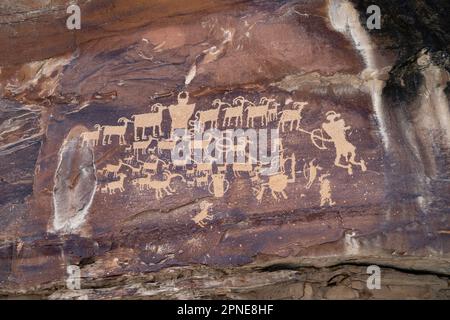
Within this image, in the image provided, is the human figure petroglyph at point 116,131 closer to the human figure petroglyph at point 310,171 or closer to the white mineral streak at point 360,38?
the human figure petroglyph at point 310,171

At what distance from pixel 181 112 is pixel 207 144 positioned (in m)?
0.34

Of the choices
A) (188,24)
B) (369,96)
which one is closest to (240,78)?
(188,24)

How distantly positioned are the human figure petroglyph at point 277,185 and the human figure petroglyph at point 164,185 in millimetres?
566

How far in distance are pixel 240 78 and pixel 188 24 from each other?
597 mm

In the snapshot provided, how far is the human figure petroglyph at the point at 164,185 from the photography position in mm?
4195

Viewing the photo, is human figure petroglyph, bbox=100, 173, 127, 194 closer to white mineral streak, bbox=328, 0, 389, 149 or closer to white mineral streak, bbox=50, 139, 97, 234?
white mineral streak, bbox=50, 139, 97, 234

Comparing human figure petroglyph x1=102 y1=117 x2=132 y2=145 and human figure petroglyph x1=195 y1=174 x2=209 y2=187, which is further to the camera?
human figure petroglyph x1=102 y1=117 x2=132 y2=145

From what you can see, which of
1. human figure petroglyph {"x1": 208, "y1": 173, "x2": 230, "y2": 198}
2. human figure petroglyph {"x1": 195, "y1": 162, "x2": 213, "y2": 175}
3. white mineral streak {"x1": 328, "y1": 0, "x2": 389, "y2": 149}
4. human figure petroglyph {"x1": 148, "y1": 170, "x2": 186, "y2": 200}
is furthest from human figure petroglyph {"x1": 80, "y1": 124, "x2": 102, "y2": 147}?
white mineral streak {"x1": 328, "y1": 0, "x2": 389, "y2": 149}

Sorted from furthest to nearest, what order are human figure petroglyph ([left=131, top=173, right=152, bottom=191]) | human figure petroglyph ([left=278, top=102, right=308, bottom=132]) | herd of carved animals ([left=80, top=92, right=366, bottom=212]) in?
1. human figure petroglyph ([left=131, top=173, right=152, bottom=191])
2. human figure petroglyph ([left=278, top=102, right=308, bottom=132])
3. herd of carved animals ([left=80, top=92, right=366, bottom=212])

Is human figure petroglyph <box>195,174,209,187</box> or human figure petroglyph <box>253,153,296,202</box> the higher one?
human figure petroglyph <box>195,174,209,187</box>

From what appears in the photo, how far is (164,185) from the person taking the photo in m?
4.21

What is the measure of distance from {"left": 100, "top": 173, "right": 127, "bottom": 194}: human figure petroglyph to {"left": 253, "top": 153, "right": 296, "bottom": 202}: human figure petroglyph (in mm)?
987

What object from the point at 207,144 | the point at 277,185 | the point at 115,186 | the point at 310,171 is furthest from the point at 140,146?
the point at 310,171

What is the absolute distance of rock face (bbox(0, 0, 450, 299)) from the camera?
3.90m
